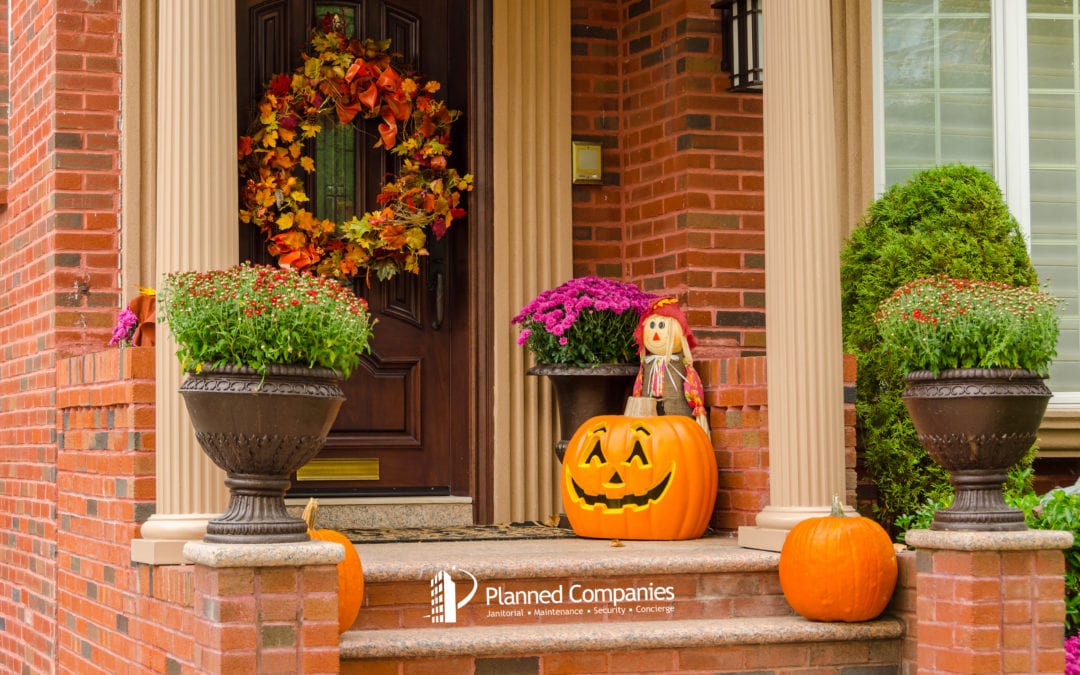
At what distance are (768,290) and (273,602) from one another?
7.97 feet

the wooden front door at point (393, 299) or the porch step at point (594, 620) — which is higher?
the wooden front door at point (393, 299)

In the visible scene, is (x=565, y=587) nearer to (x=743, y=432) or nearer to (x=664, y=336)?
(x=743, y=432)

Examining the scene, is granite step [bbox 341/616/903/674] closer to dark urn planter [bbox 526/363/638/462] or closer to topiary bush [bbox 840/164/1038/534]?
topiary bush [bbox 840/164/1038/534]

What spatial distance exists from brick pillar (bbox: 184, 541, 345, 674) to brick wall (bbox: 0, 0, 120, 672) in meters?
2.34

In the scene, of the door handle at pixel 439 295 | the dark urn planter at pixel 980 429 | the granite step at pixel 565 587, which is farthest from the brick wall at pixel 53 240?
the dark urn planter at pixel 980 429

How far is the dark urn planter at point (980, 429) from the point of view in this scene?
4.85 m

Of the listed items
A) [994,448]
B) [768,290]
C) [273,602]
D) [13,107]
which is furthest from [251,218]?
[994,448]

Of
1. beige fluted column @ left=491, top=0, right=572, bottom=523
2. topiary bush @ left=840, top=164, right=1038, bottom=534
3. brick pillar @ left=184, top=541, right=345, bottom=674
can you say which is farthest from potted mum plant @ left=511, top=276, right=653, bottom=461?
brick pillar @ left=184, top=541, right=345, bottom=674

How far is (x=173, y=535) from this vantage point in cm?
509

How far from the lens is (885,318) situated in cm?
507

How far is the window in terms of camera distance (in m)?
7.34

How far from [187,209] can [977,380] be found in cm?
270

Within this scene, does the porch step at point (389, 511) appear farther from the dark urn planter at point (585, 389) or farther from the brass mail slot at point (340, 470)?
the dark urn planter at point (585, 389)

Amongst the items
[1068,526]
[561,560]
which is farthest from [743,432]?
[1068,526]
